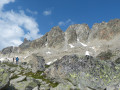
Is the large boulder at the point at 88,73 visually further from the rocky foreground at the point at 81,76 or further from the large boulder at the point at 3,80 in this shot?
the large boulder at the point at 3,80

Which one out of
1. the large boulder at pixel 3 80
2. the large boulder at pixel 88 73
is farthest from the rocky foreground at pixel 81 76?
the large boulder at pixel 3 80

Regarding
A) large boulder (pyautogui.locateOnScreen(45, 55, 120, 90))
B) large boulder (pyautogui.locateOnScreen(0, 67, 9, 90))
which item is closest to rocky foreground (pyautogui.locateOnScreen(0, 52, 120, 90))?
large boulder (pyautogui.locateOnScreen(45, 55, 120, 90))

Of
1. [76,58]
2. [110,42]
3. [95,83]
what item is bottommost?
[95,83]

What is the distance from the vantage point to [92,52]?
179375mm

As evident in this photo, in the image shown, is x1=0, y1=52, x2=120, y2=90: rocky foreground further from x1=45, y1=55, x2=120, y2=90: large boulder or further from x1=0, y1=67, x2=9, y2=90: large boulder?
x1=0, y1=67, x2=9, y2=90: large boulder

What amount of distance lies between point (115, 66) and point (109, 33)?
197 metres

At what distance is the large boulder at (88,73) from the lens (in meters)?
15.5

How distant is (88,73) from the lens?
656 inches

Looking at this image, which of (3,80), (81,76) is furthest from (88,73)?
(3,80)

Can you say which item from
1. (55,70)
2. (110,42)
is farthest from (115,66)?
(110,42)

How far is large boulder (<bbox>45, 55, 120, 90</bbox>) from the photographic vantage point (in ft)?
50.7

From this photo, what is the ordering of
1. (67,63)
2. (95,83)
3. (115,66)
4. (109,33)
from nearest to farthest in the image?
1. (95,83)
2. (115,66)
3. (67,63)
4. (109,33)

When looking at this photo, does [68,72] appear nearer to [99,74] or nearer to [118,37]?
[99,74]

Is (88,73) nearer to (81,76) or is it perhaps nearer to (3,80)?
(81,76)
